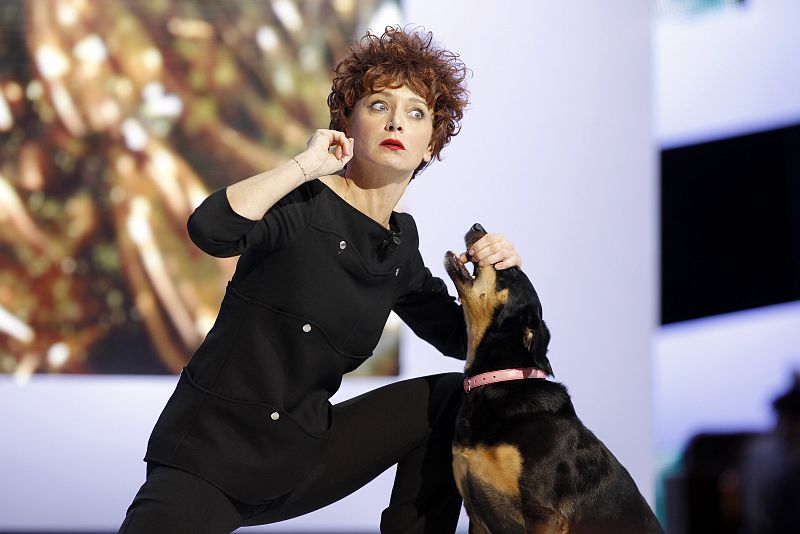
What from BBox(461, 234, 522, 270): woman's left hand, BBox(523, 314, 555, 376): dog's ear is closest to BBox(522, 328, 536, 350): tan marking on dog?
BBox(523, 314, 555, 376): dog's ear

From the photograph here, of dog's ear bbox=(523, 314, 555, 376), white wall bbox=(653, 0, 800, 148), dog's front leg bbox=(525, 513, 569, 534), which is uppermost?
white wall bbox=(653, 0, 800, 148)

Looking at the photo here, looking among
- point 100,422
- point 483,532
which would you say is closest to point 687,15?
point 100,422

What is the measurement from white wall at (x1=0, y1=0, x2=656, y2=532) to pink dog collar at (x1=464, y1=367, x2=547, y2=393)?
5.77 ft

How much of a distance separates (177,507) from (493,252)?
82 cm

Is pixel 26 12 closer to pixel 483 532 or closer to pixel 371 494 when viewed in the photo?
pixel 371 494

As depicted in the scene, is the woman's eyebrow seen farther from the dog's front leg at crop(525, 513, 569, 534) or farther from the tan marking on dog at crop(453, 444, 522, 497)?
the dog's front leg at crop(525, 513, 569, 534)

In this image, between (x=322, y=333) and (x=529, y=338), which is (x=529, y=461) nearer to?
(x=529, y=338)

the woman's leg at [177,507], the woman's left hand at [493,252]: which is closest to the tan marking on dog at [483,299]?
the woman's left hand at [493,252]

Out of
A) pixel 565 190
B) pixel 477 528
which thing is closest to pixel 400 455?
pixel 477 528

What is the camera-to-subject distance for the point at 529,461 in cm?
193

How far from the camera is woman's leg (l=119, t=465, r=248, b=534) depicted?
1689mm

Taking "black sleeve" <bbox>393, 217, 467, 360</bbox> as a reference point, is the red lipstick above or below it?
above

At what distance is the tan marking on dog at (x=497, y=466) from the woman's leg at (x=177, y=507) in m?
0.48

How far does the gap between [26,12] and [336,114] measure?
7.51 feet
